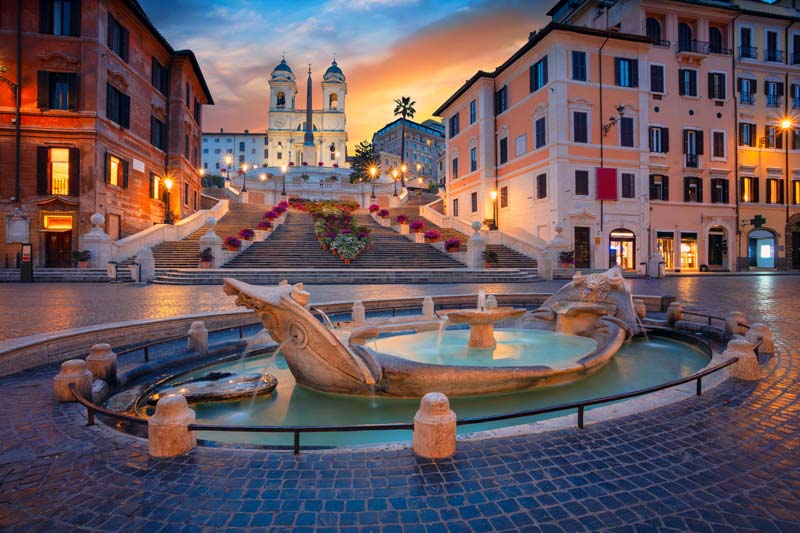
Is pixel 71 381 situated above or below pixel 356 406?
above

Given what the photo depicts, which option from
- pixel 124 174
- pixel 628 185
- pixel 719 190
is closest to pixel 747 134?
pixel 719 190

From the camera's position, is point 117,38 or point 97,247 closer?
point 97,247

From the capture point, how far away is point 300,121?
3642 inches

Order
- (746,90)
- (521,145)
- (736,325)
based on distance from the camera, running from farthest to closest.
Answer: (746,90) → (521,145) → (736,325)

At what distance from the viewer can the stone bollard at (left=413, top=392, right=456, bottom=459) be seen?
323 cm

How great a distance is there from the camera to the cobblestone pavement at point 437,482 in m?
2.50

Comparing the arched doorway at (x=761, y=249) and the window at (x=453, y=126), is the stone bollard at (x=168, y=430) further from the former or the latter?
the arched doorway at (x=761, y=249)

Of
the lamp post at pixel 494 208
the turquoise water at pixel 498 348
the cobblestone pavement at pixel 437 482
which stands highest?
the lamp post at pixel 494 208

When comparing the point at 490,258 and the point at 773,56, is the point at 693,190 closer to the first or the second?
the point at 773,56

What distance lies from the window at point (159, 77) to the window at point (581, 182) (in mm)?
31615

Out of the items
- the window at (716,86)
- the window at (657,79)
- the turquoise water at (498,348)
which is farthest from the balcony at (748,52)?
the turquoise water at (498,348)

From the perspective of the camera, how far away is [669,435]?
363 centimetres

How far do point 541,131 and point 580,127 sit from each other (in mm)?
2557

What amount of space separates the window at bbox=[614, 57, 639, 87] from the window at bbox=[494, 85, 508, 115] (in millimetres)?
8031
